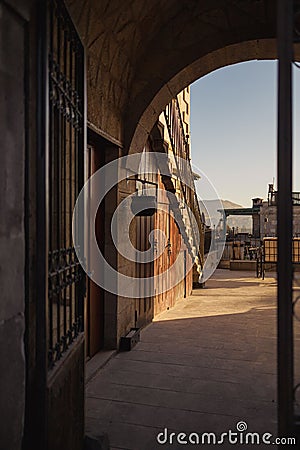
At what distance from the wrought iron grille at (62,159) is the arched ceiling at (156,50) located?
3.64 feet

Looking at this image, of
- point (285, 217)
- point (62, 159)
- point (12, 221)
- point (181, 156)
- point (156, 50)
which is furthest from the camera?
point (181, 156)

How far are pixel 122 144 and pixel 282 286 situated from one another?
332 centimetres

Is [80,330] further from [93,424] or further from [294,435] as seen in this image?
[294,435]

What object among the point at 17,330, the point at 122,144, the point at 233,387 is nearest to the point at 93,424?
the point at 233,387

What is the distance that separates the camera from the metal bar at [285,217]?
6.03 feet

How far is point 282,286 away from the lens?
1.88 metres
